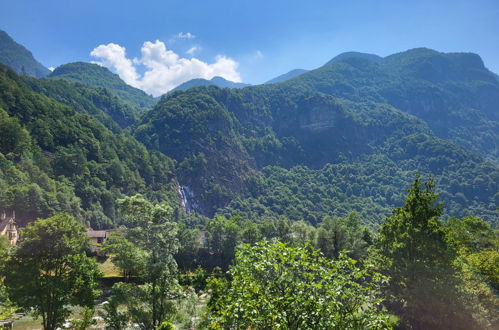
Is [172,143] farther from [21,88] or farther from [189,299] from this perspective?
[189,299]

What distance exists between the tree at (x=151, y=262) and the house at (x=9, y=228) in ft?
163

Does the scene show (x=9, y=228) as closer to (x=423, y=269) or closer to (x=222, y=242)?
(x=222, y=242)

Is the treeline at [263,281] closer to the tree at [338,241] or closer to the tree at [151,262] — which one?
the tree at [151,262]

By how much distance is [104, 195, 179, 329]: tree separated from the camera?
15648 mm

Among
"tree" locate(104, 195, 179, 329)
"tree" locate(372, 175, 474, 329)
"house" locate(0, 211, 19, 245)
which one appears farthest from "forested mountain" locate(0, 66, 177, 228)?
"tree" locate(372, 175, 474, 329)

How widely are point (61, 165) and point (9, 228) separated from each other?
4576 cm

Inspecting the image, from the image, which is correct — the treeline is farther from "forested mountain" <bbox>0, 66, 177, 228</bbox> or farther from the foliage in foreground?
"forested mountain" <bbox>0, 66, 177, 228</bbox>

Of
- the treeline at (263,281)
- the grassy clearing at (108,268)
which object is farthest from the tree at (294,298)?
the grassy clearing at (108,268)

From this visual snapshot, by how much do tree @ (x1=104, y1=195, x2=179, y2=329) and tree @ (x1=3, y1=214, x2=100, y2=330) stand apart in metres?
5.20

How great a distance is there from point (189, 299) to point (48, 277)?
9.28 metres

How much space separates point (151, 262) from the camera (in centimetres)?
1562

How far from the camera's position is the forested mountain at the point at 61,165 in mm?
68875

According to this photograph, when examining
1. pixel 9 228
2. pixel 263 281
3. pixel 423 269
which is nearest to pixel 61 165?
pixel 9 228

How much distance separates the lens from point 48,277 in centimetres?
1930
